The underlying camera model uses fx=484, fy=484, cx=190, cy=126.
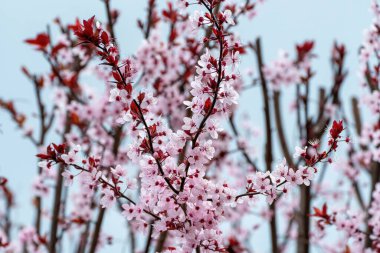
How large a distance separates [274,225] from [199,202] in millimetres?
3004

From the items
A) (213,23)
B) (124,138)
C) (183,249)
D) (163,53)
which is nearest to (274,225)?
Answer: (124,138)

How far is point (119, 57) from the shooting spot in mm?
2391

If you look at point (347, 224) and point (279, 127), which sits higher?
point (279, 127)

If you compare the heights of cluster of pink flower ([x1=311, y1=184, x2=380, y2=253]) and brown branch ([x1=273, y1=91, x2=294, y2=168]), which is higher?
brown branch ([x1=273, y1=91, x2=294, y2=168])

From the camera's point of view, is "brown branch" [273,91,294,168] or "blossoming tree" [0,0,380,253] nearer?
"blossoming tree" [0,0,380,253]

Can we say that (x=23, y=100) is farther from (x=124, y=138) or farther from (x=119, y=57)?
(x=119, y=57)

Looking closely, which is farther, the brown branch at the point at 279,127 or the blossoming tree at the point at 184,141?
the brown branch at the point at 279,127

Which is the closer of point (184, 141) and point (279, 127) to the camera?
point (184, 141)

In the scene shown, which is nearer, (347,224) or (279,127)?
(347,224)

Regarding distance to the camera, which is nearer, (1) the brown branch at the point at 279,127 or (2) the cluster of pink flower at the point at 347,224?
(2) the cluster of pink flower at the point at 347,224

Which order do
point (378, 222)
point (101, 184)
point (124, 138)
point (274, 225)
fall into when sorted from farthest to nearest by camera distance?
point (124, 138)
point (274, 225)
point (378, 222)
point (101, 184)

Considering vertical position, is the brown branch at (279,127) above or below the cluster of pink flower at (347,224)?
above

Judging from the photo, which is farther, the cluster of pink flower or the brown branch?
the brown branch

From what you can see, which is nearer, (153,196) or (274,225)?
(153,196)
